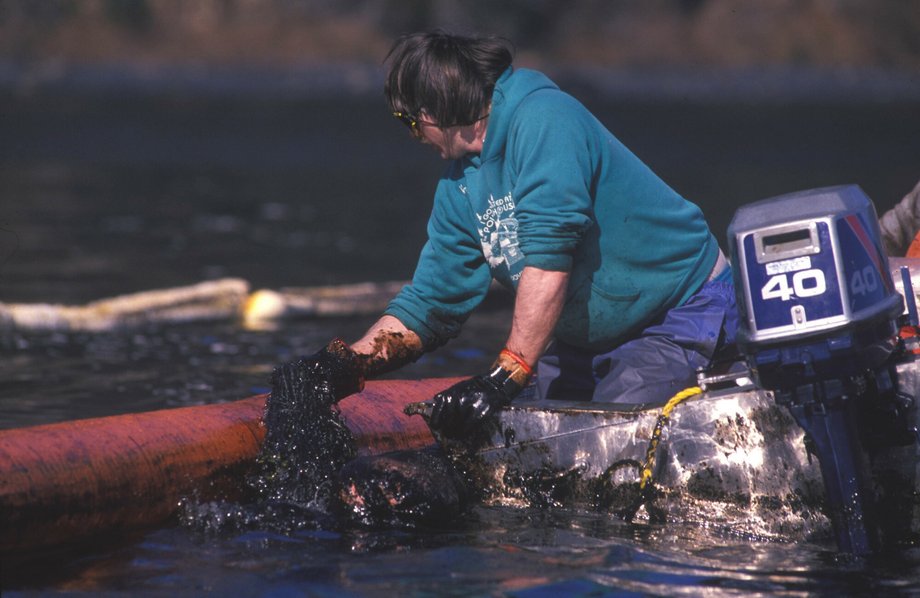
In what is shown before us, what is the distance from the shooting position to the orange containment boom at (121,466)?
3.82 metres

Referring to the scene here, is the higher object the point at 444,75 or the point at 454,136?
the point at 444,75

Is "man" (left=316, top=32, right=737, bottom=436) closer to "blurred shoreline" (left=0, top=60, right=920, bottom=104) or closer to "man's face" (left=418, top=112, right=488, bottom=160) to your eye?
"man's face" (left=418, top=112, right=488, bottom=160)

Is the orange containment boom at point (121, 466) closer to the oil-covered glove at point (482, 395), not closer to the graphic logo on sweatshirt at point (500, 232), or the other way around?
the oil-covered glove at point (482, 395)

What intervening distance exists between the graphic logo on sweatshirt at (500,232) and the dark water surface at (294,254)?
0.81 meters

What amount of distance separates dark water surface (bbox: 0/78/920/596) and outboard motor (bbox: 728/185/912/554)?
282mm

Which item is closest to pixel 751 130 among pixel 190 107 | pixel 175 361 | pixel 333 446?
pixel 190 107

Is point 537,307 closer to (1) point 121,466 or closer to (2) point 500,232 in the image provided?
(2) point 500,232

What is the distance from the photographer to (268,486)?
14.4ft

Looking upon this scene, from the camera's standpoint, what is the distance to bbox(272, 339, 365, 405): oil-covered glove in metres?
4.30

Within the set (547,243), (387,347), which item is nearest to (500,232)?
(547,243)

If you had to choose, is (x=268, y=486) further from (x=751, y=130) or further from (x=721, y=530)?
(x=751, y=130)

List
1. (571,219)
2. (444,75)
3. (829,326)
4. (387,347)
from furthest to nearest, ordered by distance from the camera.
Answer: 1. (387,347)
2. (444,75)
3. (571,219)
4. (829,326)

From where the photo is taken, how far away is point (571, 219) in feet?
13.0

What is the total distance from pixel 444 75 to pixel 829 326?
4.57ft
